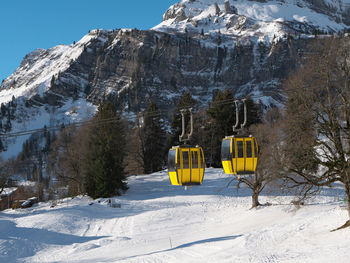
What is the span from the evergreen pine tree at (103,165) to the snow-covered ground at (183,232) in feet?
9.78

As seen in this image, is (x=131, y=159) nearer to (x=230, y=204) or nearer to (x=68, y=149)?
(x=68, y=149)

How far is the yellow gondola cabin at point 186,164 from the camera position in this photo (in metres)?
10.7

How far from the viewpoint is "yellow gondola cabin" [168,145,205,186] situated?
10.7 meters

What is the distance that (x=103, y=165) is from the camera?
41.6 m

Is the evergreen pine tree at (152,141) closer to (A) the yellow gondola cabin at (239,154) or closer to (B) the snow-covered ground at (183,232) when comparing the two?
(B) the snow-covered ground at (183,232)

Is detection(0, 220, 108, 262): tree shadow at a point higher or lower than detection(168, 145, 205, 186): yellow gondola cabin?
lower

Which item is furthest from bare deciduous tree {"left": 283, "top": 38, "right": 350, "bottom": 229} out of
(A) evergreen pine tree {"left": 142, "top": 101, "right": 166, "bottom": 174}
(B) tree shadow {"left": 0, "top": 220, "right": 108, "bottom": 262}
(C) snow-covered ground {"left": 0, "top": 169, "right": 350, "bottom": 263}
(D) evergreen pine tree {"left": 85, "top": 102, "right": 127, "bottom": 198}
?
(A) evergreen pine tree {"left": 142, "top": 101, "right": 166, "bottom": 174}

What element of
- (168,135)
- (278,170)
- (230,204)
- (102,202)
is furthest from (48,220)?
(168,135)

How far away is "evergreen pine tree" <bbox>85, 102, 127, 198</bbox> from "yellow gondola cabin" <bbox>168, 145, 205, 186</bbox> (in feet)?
103

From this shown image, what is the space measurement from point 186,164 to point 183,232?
16497 mm

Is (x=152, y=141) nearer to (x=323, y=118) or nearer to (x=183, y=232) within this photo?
(x=183, y=232)

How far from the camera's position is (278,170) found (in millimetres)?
18469

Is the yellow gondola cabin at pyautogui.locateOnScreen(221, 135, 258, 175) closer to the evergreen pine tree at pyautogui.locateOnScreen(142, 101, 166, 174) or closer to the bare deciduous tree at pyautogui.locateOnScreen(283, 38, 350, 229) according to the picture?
the bare deciduous tree at pyautogui.locateOnScreen(283, 38, 350, 229)

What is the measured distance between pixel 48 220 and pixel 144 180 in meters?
19.7
